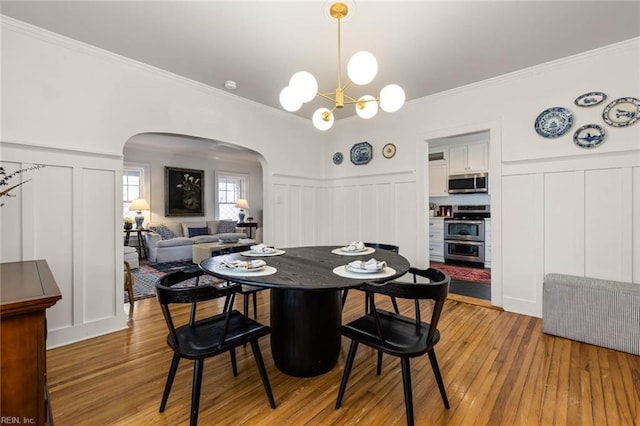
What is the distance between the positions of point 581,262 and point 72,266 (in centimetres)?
454

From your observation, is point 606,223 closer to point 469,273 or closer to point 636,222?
point 636,222

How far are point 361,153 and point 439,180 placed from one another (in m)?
2.51

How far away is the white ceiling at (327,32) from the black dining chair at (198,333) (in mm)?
1868

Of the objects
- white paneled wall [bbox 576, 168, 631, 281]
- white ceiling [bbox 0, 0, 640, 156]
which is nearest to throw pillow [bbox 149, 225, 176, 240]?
white ceiling [bbox 0, 0, 640, 156]

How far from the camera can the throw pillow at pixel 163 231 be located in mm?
6215

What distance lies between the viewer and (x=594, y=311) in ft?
7.55

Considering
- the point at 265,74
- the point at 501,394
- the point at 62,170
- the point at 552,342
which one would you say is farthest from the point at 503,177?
the point at 62,170

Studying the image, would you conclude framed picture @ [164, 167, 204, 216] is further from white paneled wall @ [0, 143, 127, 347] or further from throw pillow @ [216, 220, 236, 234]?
Result: white paneled wall @ [0, 143, 127, 347]

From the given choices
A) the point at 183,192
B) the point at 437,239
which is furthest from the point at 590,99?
the point at 183,192

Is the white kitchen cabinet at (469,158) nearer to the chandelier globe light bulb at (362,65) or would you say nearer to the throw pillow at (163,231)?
the chandelier globe light bulb at (362,65)

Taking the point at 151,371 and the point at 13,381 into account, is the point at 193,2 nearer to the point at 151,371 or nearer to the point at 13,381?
the point at 13,381

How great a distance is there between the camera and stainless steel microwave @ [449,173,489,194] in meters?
5.35

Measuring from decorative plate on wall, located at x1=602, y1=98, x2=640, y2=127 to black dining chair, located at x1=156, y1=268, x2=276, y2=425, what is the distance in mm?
3348

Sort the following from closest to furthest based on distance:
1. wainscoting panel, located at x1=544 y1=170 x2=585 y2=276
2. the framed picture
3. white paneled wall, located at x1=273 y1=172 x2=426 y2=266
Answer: wainscoting panel, located at x1=544 y1=170 x2=585 y2=276 < white paneled wall, located at x1=273 y1=172 x2=426 y2=266 < the framed picture
